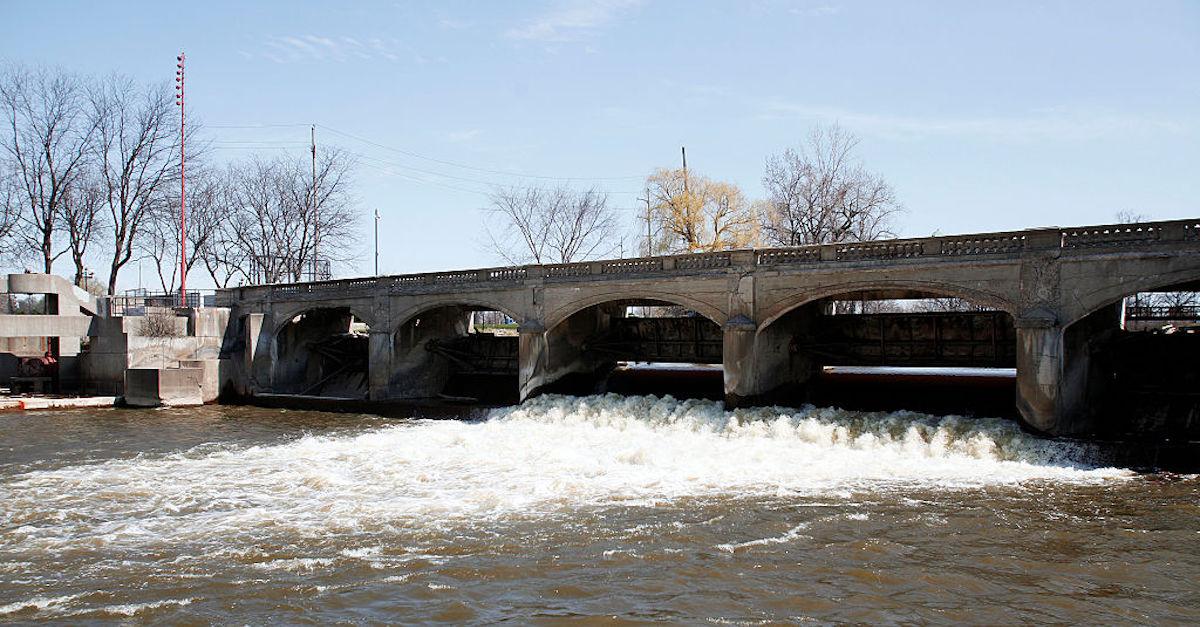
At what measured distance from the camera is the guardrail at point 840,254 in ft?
64.2

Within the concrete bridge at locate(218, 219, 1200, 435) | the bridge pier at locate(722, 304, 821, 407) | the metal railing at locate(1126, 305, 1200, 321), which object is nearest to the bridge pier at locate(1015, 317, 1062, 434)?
the concrete bridge at locate(218, 219, 1200, 435)

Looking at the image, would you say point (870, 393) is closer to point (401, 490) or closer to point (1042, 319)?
point (1042, 319)

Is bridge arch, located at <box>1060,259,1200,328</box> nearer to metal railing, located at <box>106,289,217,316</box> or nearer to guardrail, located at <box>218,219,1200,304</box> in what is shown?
guardrail, located at <box>218,219,1200,304</box>

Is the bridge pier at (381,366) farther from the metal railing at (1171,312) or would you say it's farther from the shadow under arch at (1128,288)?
the metal railing at (1171,312)

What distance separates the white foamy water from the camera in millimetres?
14562

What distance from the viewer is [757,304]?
25312 millimetres

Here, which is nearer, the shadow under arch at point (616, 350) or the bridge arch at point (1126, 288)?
the bridge arch at point (1126, 288)

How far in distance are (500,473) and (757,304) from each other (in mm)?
10214

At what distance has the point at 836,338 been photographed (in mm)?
27891

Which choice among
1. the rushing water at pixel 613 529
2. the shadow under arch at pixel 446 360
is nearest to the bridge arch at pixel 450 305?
the shadow under arch at pixel 446 360

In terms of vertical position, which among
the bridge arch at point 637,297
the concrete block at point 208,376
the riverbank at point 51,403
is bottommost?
the riverbank at point 51,403

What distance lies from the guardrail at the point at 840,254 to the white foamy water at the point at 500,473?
4.32 metres

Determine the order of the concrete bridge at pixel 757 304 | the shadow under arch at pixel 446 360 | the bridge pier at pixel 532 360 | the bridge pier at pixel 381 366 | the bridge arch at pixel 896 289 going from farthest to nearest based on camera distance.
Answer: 1. the shadow under arch at pixel 446 360
2. the bridge pier at pixel 381 366
3. the bridge pier at pixel 532 360
4. the bridge arch at pixel 896 289
5. the concrete bridge at pixel 757 304

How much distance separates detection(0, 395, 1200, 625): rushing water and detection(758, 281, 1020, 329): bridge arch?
3022 mm
